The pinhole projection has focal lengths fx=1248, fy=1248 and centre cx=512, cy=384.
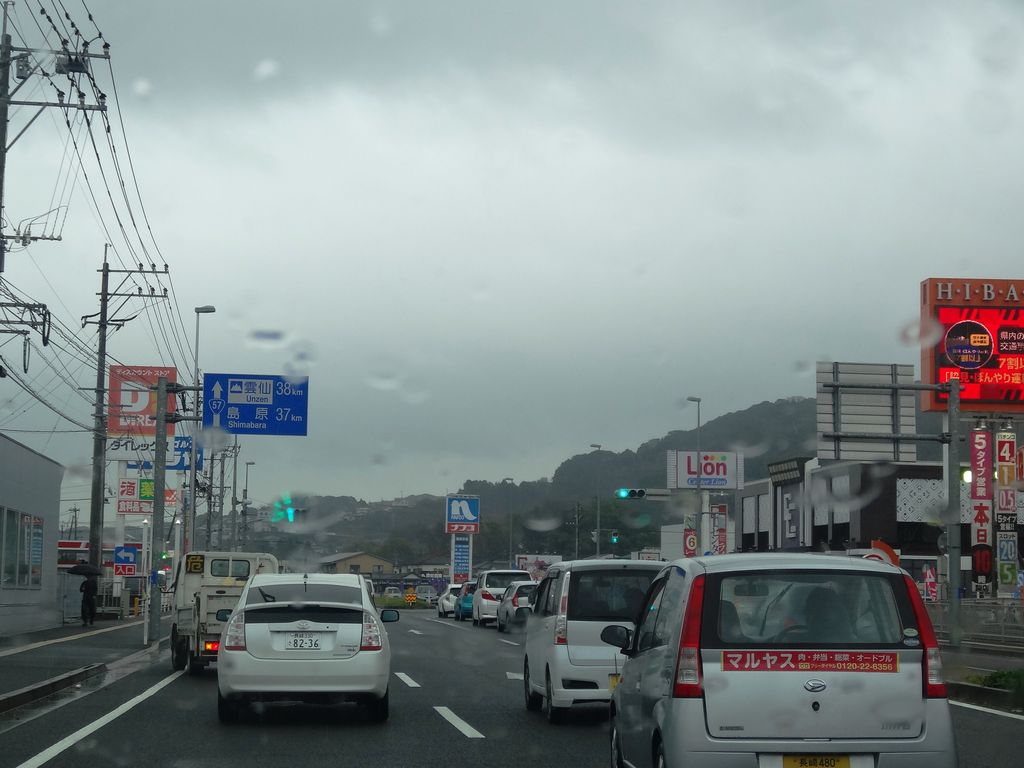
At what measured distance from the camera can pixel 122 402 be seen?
203ft

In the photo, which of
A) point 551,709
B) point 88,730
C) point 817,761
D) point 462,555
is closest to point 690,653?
point 817,761

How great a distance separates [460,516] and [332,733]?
68.7 metres

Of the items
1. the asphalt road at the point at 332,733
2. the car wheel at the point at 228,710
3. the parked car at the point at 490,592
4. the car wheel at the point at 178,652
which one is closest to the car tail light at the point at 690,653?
the asphalt road at the point at 332,733

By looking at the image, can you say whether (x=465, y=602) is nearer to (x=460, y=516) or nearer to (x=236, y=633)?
(x=460, y=516)

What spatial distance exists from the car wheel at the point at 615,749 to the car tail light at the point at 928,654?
234 cm

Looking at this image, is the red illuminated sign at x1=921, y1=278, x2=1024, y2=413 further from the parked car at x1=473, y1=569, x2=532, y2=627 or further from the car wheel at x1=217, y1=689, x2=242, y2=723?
the car wheel at x1=217, y1=689, x2=242, y2=723

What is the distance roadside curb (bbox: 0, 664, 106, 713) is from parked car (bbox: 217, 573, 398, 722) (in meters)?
3.11

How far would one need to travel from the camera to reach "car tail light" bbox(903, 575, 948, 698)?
6.96 metres

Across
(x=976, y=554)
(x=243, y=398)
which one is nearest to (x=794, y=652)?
(x=976, y=554)

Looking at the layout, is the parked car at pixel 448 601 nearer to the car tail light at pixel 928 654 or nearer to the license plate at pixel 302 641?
the license plate at pixel 302 641

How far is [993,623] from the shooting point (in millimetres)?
33844

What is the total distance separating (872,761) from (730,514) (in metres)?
Result: 94.7

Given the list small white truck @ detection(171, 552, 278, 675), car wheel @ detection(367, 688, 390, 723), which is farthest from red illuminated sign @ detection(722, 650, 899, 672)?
small white truck @ detection(171, 552, 278, 675)

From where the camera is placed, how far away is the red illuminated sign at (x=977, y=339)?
48.2m
